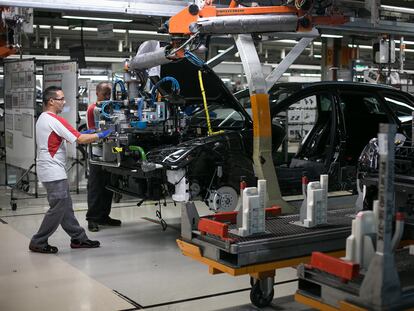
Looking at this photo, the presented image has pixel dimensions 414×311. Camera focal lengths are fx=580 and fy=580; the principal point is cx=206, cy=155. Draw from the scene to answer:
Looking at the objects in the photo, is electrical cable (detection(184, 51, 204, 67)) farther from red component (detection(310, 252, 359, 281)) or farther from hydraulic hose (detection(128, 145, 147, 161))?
red component (detection(310, 252, 359, 281))

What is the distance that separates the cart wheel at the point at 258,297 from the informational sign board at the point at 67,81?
230 inches

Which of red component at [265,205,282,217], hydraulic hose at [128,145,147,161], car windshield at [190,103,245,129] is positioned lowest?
red component at [265,205,282,217]

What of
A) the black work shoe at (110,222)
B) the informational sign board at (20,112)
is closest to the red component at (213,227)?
the black work shoe at (110,222)

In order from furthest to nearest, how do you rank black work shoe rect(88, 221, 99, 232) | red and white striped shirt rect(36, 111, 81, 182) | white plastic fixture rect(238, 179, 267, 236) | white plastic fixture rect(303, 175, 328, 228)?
black work shoe rect(88, 221, 99, 232) → red and white striped shirt rect(36, 111, 81, 182) → white plastic fixture rect(303, 175, 328, 228) → white plastic fixture rect(238, 179, 267, 236)

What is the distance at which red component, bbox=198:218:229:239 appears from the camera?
337cm

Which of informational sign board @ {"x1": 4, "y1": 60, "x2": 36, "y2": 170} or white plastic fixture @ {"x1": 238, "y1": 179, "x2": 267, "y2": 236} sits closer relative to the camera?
white plastic fixture @ {"x1": 238, "y1": 179, "x2": 267, "y2": 236}

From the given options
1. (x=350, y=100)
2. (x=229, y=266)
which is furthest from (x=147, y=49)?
(x=229, y=266)

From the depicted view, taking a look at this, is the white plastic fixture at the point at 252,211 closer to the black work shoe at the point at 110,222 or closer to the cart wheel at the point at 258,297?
the cart wheel at the point at 258,297

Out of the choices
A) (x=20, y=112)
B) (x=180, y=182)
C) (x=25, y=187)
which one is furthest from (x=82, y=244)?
(x=20, y=112)

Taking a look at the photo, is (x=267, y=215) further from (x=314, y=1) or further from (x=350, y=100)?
(x=350, y=100)

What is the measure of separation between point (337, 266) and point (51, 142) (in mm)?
3732

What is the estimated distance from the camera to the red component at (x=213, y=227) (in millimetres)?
3367

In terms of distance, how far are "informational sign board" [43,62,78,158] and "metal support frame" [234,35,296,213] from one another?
13.5 feet

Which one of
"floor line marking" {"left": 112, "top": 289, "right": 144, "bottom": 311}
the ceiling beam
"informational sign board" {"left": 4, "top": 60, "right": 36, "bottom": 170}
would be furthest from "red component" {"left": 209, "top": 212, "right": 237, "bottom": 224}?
"informational sign board" {"left": 4, "top": 60, "right": 36, "bottom": 170}
